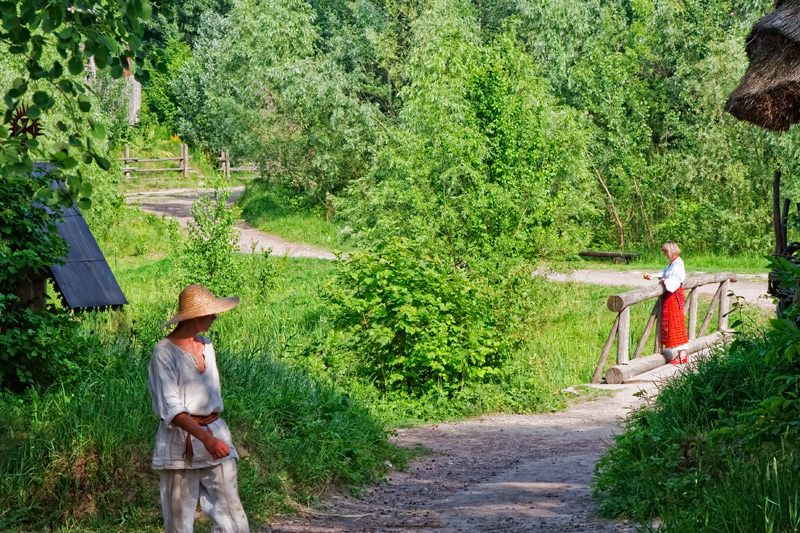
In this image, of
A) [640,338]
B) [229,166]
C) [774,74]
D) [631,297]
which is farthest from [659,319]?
[229,166]

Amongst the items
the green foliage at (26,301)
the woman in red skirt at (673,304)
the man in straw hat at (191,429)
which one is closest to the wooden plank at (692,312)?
the woman in red skirt at (673,304)

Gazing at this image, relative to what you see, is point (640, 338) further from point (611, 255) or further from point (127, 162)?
point (127, 162)

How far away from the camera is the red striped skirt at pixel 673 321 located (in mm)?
12945

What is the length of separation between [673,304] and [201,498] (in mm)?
9306

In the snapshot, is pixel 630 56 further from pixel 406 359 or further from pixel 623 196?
pixel 406 359

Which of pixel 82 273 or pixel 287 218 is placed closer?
pixel 82 273

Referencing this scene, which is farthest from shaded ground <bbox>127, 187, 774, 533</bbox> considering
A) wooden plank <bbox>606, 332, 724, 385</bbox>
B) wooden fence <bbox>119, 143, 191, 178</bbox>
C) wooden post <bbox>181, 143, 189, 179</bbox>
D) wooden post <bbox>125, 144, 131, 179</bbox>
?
wooden post <bbox>181, 143, 189, 179</bbox>

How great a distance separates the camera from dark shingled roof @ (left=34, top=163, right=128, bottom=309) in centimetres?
844

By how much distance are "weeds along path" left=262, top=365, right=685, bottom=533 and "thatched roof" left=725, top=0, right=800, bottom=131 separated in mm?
2256

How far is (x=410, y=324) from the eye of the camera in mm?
11602

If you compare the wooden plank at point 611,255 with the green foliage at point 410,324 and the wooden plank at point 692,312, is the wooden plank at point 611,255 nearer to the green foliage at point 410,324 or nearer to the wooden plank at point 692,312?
the wooden plank at point 692,312

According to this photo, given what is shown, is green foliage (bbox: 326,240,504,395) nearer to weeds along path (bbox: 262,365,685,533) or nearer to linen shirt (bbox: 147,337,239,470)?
weeds along path (bbox: 262,365,685,533)

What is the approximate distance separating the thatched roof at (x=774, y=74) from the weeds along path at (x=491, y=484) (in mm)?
2256

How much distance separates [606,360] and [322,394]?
21.4 feet
